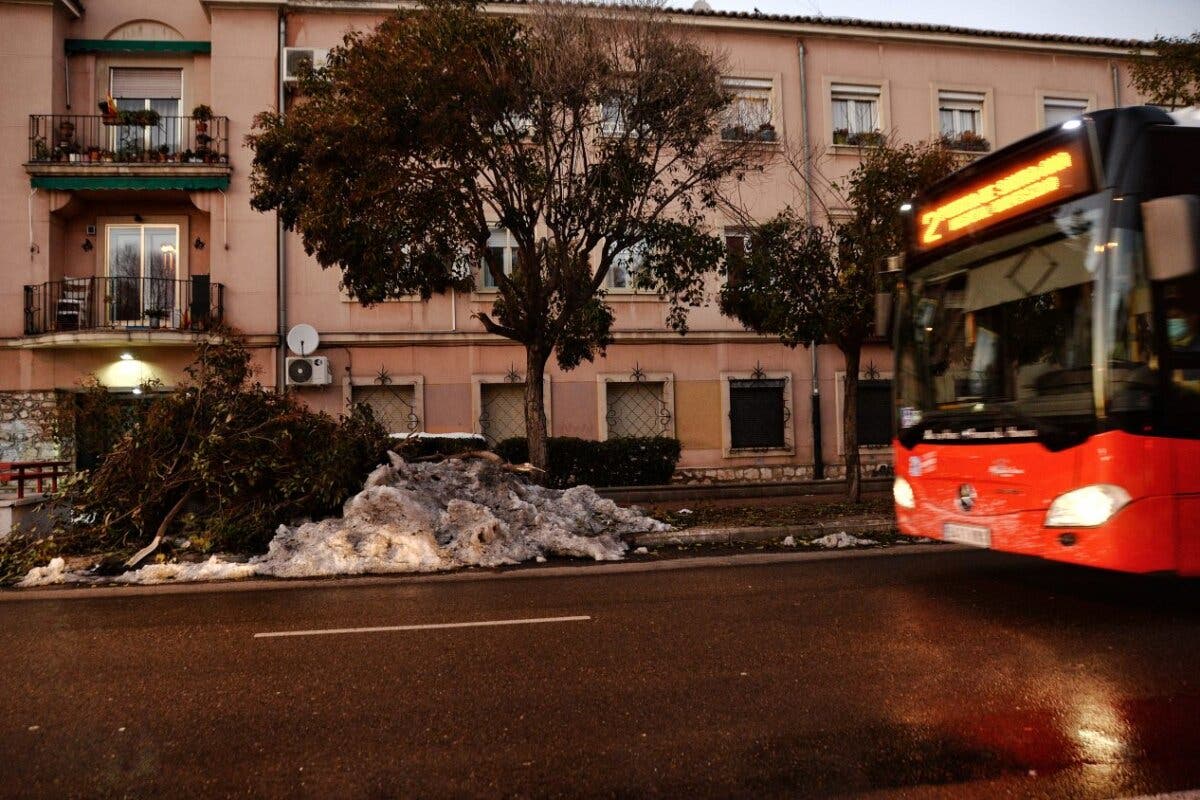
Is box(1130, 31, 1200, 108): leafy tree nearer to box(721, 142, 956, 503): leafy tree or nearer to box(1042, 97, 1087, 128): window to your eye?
box(721, 142, 956, 503): leafy tree

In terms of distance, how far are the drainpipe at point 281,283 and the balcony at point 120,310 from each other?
1.24 m

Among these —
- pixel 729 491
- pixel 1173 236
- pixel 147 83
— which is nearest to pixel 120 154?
pixel 147 83

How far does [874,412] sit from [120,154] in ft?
61.4

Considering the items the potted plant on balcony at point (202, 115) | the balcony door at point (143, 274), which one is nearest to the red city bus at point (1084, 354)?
the potted plant on balcony at point (202, 115)

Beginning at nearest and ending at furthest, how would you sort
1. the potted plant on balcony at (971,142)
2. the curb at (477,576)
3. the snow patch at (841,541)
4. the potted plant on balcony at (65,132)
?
1. the curb at (477,576)
2. the snow patch at (841,541)
3. the potted plant on balcony at (65,132)
4. the potted plant on balcony at (971,142)

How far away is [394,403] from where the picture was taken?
18.7m

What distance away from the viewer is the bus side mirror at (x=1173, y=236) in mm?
4750

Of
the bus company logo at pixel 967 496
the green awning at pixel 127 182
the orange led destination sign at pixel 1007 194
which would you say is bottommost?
the bus company logo at pixel 967 496

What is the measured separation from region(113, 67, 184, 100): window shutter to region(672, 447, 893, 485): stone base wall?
14914mm

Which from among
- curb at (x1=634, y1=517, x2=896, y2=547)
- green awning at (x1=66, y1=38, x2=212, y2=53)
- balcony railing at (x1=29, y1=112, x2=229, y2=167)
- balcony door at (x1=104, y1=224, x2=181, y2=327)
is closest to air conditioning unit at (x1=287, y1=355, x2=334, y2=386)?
balcony door at (x1=104, y1=224, x2=181, y2=327)

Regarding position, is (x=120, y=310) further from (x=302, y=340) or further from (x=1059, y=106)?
(x=1059, y=106)

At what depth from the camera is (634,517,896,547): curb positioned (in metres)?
10.0

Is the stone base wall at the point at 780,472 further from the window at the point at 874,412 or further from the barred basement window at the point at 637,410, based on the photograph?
the barred basement window at the point at 637,410

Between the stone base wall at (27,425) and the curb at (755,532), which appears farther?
the stone base wall at (27,425)
